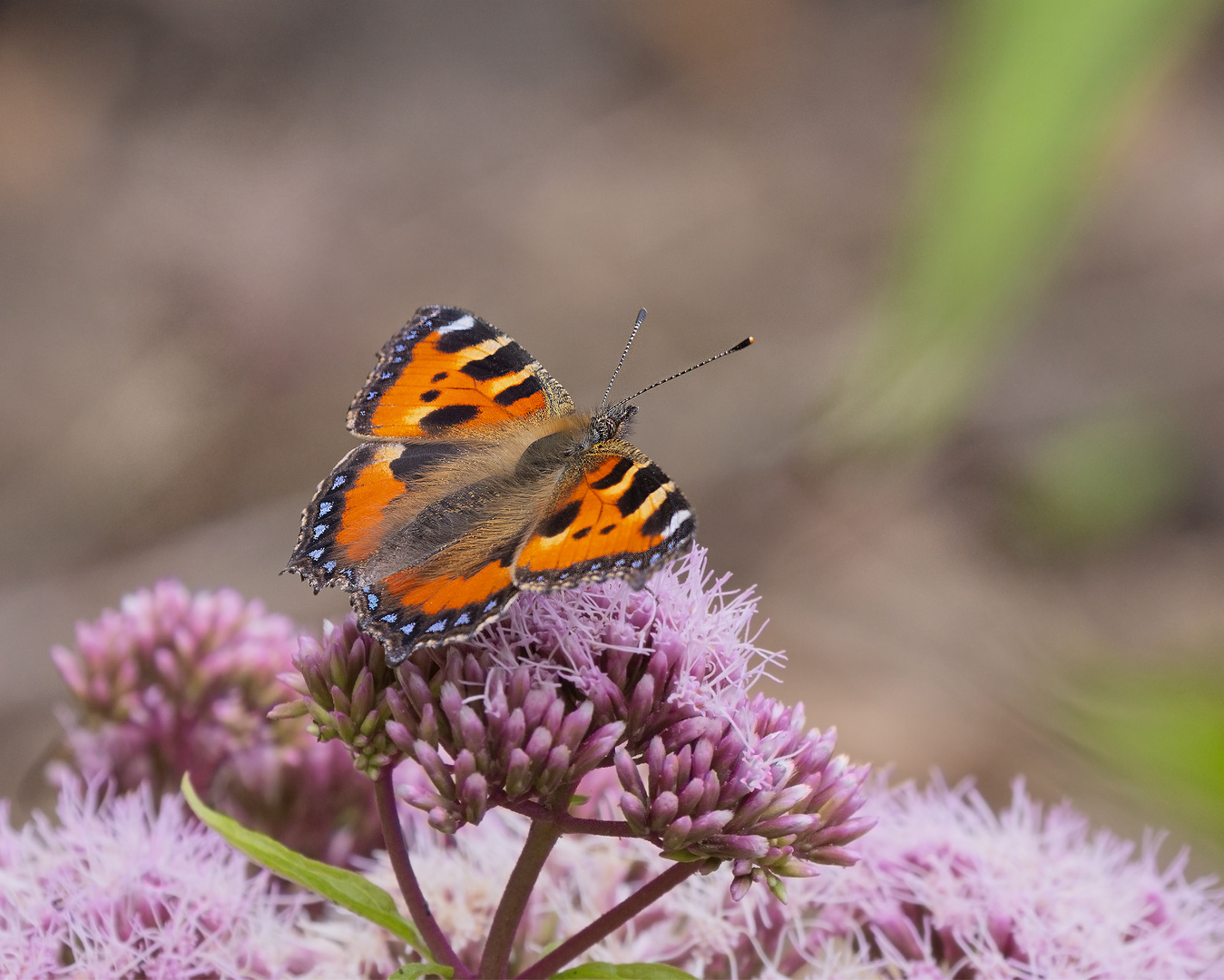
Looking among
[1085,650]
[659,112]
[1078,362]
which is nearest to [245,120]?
[659,112]

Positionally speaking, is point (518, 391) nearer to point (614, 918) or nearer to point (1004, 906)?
point (614, 918)

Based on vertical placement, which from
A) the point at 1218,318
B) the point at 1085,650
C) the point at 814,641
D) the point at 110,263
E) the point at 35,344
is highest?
the point at 110,263

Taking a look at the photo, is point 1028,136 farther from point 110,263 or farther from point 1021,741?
point 110,263

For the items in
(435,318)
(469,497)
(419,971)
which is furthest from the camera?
(435,318)

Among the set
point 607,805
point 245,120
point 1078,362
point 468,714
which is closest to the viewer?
point 468,714

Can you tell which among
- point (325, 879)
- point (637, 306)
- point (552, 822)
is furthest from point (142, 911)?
point (637, 306)

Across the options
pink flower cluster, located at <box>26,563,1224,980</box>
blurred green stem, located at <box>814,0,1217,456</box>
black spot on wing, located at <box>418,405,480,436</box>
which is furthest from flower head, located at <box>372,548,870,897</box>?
blurred green stem, located at <box>814,0,1217,456</box>

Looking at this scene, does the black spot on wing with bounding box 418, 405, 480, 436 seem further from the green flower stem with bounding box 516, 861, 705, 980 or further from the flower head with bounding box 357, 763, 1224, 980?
the green flower stem with bounding box 516, 861, 705, 980
